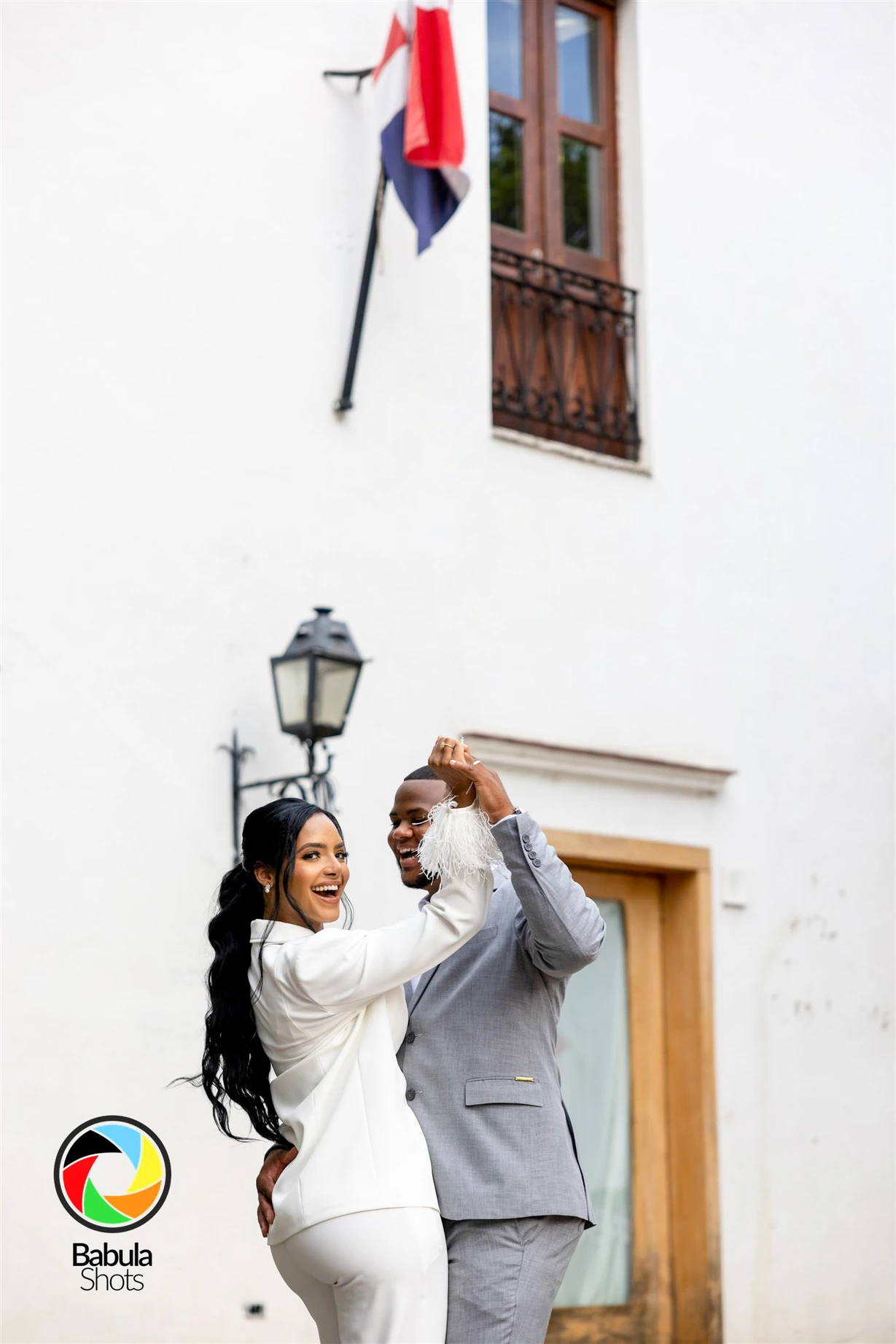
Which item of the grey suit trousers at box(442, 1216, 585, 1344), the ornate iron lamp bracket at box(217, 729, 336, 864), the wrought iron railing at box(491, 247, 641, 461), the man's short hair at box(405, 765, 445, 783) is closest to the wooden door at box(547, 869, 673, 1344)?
the ornate iron lamp bracket at box(217, 729, 336, 864)

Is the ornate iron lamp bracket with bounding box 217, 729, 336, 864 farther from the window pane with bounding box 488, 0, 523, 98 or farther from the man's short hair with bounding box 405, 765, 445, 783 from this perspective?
the window pane with bounding box 488, 0, 523, 98

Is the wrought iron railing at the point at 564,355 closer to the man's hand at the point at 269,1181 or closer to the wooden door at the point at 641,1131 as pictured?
the wooden door at the point at 641,1131

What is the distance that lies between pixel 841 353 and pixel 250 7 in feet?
11.0

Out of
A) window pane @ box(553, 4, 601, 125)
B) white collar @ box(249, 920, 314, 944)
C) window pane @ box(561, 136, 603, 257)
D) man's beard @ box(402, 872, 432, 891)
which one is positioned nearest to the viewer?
white collar @ box(249, 920, 314, 944)

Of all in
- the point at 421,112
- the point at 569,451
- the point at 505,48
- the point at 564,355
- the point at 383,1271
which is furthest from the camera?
the point at 505,48

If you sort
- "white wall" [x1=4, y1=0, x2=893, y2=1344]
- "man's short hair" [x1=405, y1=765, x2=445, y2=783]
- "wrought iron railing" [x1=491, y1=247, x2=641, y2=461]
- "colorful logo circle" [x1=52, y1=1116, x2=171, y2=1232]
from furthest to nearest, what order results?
"wrought iron railing" [x1=491, y1=247, x2=641, y2=461] < "white wall" [x1=4, y1=0, x2=893, y2=1344] < "colorful logo circle" [x1=52, y1=1116, x2=171, y2=1232] < "man's short hair" [x1=405, y1=765, x2=445, y2=783]

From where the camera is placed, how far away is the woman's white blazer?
122 inches

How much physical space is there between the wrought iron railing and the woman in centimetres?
444

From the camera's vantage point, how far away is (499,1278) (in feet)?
10.6

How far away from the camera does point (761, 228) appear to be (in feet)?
27.8

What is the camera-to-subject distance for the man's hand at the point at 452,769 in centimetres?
329

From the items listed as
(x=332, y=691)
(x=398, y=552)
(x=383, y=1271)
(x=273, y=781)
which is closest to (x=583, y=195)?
(x=398, y=552)

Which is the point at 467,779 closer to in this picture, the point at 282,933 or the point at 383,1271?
the point at 282,933

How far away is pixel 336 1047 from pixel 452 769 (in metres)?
0.54
